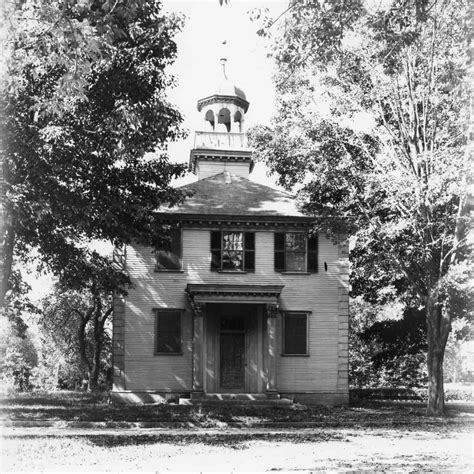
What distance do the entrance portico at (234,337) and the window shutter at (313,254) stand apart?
2.34 metres

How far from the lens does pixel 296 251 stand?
29312 mm

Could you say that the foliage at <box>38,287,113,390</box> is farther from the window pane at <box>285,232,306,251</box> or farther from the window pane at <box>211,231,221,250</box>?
the window pane at <box>285,232,306,251</box>

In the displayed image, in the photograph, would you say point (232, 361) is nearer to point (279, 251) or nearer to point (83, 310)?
point (279, 251)

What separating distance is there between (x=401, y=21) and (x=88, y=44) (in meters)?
4.82

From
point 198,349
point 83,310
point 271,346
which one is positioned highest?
point 83,310

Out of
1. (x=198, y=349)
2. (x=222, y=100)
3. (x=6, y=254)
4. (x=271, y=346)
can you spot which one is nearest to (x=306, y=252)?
(x=271, y=346)

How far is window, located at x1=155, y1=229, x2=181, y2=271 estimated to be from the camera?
28.7 meters

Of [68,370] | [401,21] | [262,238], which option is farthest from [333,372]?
[68,370]

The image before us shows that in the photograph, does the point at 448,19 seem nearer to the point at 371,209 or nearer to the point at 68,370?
the point at 371,209

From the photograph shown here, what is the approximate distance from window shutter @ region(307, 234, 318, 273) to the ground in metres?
7.10

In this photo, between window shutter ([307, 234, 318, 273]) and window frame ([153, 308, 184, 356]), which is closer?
window frame ([153, 308, 184, 356])

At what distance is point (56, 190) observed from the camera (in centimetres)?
1930

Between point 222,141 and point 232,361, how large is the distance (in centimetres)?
1304

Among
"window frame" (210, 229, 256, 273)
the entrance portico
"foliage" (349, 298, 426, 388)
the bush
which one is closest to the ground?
the entrance portico
